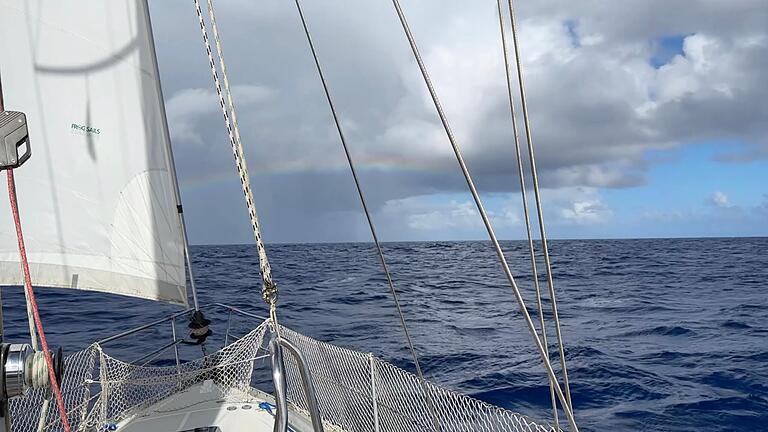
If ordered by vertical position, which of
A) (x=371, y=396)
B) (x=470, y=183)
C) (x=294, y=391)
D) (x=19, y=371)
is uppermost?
(x=470, y=183)

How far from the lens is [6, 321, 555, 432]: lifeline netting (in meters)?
4.26

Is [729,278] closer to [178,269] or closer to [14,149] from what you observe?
[178,269]

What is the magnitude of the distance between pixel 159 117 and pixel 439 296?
16.2 m

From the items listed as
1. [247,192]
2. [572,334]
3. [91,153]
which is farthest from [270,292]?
[572,334]

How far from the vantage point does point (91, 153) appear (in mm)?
4934

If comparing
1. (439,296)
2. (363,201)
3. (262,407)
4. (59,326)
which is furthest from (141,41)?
(439,296)

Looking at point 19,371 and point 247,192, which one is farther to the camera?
point 247,192

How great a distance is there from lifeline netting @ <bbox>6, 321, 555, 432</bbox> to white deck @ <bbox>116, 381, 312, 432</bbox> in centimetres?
9

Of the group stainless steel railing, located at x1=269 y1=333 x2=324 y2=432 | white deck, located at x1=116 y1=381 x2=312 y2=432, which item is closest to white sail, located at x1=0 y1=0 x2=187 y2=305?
white deck, located at x1=116 y1=381 x2=312 y2=432

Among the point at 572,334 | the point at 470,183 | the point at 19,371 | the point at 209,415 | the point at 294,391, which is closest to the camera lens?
the point at 19,371

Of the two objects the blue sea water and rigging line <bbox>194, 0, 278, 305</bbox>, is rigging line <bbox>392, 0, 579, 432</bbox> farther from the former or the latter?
the blue sea water

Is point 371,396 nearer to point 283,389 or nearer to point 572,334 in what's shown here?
point 283,389

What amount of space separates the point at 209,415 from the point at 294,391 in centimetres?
92

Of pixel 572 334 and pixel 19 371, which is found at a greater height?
pixel 19 371
